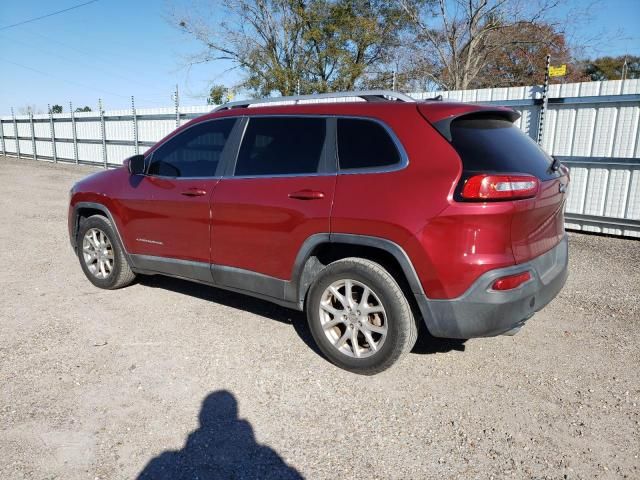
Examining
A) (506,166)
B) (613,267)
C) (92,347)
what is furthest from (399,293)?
(613,267)

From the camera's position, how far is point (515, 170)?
2834mm

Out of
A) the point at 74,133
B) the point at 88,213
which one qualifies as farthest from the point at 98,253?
the point at 74,133

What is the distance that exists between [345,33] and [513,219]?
2243 centimetres

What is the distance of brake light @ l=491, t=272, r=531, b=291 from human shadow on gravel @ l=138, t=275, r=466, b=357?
3.43 feet

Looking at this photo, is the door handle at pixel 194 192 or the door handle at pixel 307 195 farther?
the door handle at pixel 194 192

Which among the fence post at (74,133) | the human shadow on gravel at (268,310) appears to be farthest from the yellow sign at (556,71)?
the fence post at (74,133)

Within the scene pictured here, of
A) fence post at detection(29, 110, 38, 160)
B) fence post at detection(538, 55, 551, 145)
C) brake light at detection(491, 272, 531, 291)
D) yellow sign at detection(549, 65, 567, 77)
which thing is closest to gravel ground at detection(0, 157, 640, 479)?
brake light at detection(491, 272, 531, 291)

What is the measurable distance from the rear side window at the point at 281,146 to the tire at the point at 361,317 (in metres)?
0.79

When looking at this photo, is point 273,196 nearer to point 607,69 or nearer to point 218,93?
point 218,93

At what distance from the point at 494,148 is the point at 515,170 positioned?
193mm

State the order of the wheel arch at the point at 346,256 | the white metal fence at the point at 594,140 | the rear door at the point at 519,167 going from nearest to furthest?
the rear door at the point at 519,167, the wheel arch at the point at 346,256, the white metal fence at the point at 594,140

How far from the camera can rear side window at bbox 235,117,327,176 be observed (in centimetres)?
340

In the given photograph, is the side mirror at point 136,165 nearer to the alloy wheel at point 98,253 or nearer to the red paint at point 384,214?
the red paint at point 384,214

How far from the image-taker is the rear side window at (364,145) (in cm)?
304
